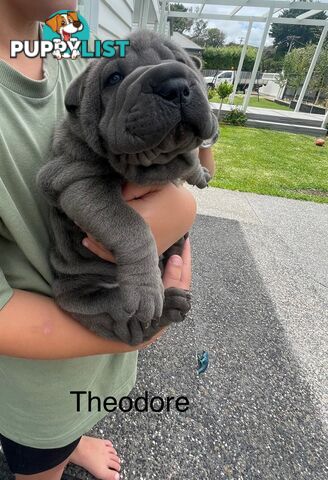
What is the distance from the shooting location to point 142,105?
37.9 inches

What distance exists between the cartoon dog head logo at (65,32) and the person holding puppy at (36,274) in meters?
0.05

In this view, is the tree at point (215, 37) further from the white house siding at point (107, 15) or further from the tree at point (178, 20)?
the white house siding at point (107, 15)

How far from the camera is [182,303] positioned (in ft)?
4.76

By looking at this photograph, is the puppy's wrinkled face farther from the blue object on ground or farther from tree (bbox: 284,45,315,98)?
tree (bbox: 284,45,315,98)

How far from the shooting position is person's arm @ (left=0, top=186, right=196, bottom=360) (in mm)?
1063

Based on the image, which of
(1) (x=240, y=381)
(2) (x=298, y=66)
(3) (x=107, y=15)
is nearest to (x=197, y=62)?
(1) (x=240, y=381)

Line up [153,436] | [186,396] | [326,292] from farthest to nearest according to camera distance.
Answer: [326,292] < [186,396] < [153,436]

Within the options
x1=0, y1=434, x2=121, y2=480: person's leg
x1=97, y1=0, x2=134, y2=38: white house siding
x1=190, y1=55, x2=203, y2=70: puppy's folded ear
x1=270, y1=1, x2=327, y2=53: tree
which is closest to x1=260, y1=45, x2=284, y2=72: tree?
x1=270, y1=1, x2=327, y2=53: tree

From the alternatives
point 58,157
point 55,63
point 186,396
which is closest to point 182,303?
point 58,157

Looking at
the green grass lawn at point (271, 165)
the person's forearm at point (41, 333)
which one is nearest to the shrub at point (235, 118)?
the green grass lawn at point (271, 165)

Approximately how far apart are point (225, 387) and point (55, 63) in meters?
2.39

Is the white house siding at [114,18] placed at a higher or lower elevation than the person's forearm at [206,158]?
higher

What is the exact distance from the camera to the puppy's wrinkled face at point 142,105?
0.96 metres

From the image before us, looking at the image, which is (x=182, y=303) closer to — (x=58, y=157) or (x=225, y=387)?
(x=58, y=157)
